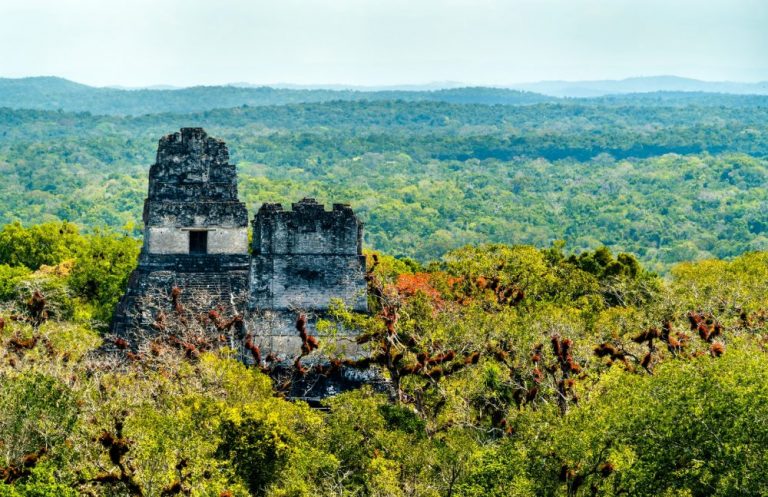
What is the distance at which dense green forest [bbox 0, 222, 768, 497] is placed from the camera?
21.0 metres

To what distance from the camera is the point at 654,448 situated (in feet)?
68.4

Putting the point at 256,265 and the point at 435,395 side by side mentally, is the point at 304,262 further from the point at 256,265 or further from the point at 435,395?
the point at 435,395

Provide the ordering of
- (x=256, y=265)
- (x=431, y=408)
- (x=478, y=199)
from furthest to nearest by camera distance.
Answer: (x=478, y=199) → (x=256, y=265) → (x=431, y=408)

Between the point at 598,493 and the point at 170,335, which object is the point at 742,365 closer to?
the point at 598,493

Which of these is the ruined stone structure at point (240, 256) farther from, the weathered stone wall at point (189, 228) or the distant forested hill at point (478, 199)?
the distant forested hill at point (478, 199)

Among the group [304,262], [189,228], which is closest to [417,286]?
[304,262]

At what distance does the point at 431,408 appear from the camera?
28.0 m

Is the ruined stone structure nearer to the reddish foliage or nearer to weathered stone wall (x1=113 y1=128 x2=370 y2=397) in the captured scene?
weathered stone wall (x1=113 y1=128 x2=370 y2=397)

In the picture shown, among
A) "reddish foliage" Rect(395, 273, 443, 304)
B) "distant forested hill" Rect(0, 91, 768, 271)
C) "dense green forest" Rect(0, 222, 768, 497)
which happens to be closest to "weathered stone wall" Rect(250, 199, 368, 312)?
"dense green forest" Rect(0, 222, 768, 497)

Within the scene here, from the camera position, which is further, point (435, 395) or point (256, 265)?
point (256, 265)

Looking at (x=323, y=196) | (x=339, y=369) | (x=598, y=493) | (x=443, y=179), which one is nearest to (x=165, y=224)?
(x=339, y=369)

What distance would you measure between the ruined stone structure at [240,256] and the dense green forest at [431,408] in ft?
2.95

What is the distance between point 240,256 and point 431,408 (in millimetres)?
7297

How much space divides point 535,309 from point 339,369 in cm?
685
